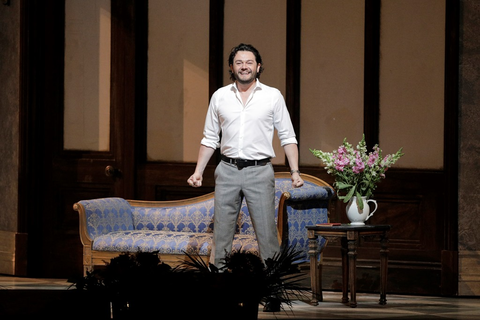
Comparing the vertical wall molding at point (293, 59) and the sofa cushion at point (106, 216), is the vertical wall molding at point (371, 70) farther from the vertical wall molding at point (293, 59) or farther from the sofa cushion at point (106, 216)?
the sofa cushion at point (106, 216)

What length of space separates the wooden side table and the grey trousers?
384 millimetres

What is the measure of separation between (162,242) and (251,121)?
1.08m

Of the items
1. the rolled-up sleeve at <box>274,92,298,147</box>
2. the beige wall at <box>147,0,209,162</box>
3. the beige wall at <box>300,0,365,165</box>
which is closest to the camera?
the rolled-up sleeve at <box>274,92,298,147</box>

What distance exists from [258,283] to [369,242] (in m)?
4.19

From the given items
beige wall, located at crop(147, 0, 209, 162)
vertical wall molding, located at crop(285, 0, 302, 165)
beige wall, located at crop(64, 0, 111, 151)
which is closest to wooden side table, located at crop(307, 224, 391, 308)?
vertical wall molding, located at crop(285, 0, 302, 165)

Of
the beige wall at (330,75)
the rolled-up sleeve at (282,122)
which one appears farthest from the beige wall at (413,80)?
the rolled-up sleeve at (282,122)

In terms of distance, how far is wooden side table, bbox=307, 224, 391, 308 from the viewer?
452 centimetres

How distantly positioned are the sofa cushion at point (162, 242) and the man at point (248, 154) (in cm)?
29

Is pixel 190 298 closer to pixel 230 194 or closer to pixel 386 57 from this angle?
pixel 230 194

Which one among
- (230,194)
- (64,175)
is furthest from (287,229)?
(64,175)

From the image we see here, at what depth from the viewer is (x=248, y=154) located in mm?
4332

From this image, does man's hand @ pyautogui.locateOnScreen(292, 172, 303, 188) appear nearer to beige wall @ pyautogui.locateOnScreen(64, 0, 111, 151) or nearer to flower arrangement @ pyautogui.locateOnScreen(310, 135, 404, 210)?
flower arrangement @ pyautogui.locateOnScreen(310, 135, 404, 210)

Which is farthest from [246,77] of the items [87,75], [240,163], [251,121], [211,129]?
[87,75]

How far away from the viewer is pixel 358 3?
5543 millimetres
